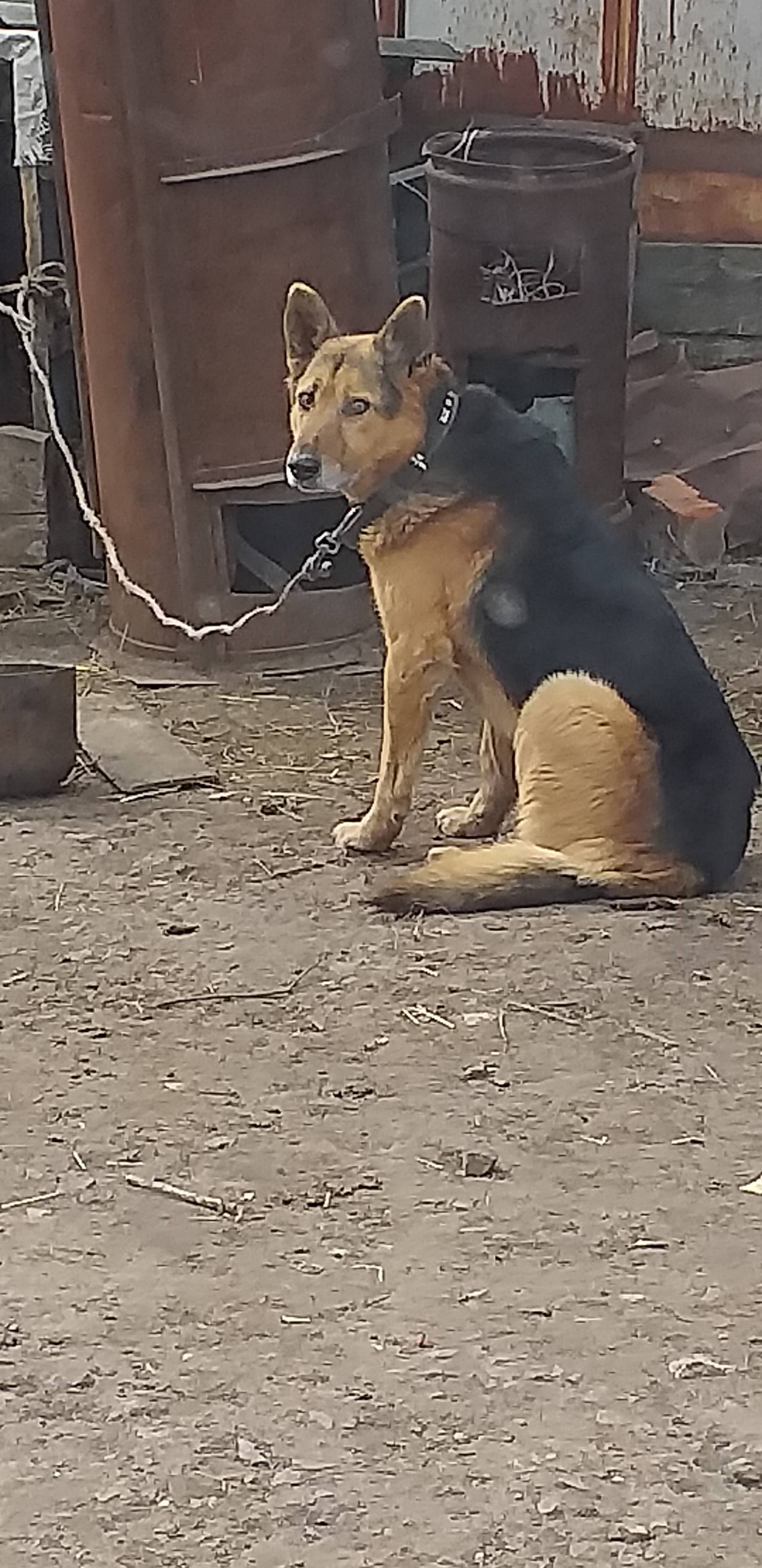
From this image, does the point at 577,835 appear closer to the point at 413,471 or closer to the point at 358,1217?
the point at 413,471

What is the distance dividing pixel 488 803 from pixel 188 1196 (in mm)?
1875

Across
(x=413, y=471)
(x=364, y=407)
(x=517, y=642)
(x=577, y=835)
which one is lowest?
(x=577, y=835)

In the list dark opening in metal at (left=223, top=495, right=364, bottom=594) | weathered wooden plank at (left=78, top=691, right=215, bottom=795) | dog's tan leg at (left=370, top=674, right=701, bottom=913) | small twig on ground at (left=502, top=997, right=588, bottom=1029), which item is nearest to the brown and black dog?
dog's tan leg at (left=370, top=674, right=701, bottom=913)

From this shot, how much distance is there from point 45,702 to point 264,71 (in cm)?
209

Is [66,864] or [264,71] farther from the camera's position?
[264,71]

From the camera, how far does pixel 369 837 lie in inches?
201

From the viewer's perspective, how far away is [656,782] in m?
4.59

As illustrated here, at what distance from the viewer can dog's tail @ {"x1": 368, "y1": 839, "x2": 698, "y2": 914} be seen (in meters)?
4.57

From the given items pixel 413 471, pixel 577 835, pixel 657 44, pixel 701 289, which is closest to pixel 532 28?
pixel 657 44

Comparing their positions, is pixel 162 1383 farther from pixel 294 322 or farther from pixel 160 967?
pixel 294 322

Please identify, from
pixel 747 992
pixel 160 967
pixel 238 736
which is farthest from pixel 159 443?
pixel 747 992

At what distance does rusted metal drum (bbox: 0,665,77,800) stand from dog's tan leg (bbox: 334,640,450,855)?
0.78m

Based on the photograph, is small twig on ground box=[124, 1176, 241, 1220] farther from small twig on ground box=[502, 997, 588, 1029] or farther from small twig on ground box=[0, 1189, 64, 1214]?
small twig on ground box=[502, 997, 588, 1029]

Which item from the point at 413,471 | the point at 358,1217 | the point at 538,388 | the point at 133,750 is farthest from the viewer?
the point at 538,388
